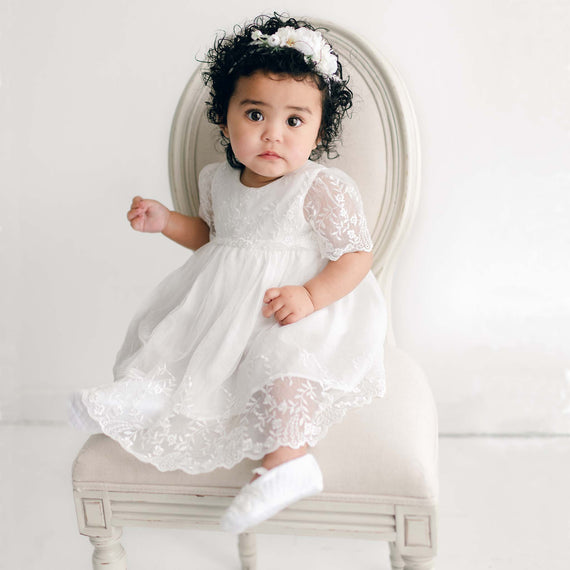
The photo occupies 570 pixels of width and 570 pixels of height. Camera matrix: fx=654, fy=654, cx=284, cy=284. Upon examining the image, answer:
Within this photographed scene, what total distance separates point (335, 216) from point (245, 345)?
24cm

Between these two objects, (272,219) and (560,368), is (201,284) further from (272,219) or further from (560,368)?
(560,368)

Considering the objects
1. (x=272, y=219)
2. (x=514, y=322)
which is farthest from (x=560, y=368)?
(x=272, y=219)

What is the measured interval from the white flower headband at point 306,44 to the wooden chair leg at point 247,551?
2.74 feet

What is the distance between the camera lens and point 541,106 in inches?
61.1

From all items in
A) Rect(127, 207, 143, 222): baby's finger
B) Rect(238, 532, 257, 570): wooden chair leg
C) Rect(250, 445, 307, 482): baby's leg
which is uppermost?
Rect(127, 207, 143, 222): baby's finger

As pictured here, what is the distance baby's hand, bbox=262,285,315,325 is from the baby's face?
19 cm

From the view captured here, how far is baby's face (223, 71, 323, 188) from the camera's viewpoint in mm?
955

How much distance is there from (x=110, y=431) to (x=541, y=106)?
1.25 m

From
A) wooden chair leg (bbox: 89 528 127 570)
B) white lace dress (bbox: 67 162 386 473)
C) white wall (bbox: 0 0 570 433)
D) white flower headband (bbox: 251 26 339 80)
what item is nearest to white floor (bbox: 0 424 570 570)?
white wall (bbox: 0 0 570 433)

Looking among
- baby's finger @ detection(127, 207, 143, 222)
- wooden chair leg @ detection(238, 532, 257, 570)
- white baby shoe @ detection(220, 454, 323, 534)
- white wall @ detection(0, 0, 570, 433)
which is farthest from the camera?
white wall @ detection(0, 0, 570, 433)

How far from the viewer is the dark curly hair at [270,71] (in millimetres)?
957

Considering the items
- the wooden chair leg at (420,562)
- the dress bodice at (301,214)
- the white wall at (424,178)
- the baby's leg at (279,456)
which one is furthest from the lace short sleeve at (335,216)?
the white wall at (424,178)

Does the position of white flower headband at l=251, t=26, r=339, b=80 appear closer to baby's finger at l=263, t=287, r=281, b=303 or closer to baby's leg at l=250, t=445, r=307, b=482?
baby's finger at l=263, t=287, r=281, b=303

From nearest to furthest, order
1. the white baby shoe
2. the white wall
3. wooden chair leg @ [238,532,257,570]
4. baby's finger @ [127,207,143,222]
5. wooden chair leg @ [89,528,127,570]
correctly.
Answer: the white baby shoe → wooden chair leg @ [89,528,127,570] → baby's finger @ [127,207,143,222] → wooden chair leg @ [238,532,257,570] → the white wall
